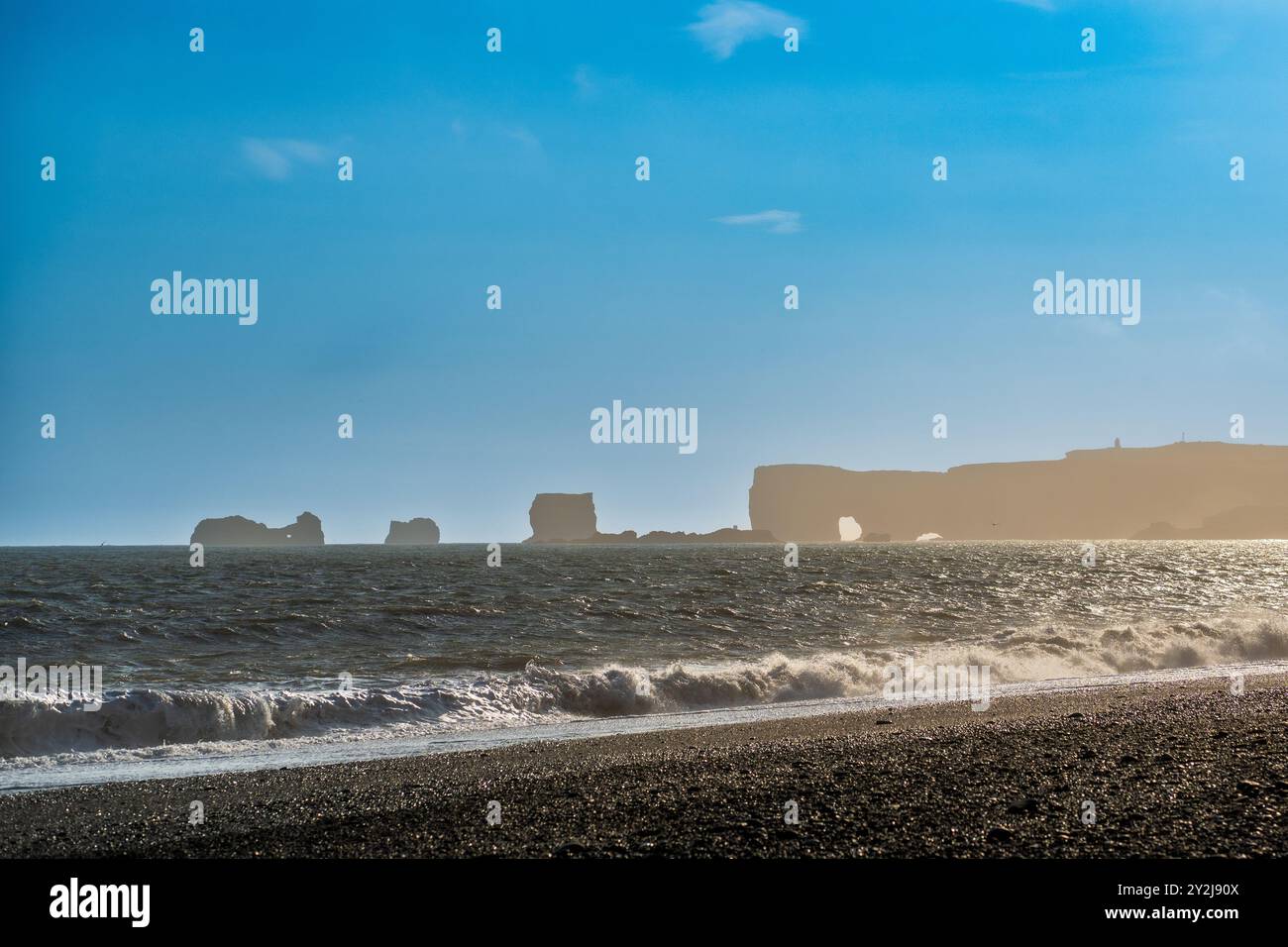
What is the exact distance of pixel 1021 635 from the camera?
107ft

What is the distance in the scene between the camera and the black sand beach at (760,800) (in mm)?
7844

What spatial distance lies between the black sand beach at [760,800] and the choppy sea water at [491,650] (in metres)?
3.42

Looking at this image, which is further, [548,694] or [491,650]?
[491,650]

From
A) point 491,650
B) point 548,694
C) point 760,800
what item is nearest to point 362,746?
point 548,694

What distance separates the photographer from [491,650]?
2753 cm

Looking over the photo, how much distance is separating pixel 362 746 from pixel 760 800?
29.8 ft

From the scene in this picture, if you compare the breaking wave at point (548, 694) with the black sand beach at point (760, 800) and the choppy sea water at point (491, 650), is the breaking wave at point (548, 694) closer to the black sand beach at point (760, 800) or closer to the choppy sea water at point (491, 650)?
the choppy sea water at point (491, 650)

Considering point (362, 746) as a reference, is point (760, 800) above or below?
above

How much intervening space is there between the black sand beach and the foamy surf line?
4.18 ft

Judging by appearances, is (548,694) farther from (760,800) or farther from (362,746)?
(760,800)

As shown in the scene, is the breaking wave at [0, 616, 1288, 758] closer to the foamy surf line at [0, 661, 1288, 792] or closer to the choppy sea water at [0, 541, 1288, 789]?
the choppy sea water at [0, 541, 1288, 789]

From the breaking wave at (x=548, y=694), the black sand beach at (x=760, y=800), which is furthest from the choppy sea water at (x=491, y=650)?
the black sand beach at (x=760, y=800)
